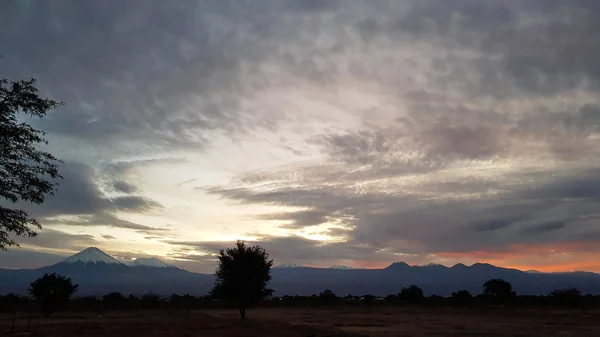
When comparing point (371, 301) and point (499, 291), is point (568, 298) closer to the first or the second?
point (499, 291)

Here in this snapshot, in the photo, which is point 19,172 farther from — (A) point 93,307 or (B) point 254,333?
(A) point 93,307

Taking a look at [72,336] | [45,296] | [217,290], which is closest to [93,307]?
[45,296]

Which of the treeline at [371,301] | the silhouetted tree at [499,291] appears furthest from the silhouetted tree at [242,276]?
the silhouetted tree at [499,291]

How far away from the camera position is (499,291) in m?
104

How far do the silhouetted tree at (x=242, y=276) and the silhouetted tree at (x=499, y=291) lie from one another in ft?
217

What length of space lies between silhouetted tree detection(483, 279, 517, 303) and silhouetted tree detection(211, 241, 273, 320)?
66.2m

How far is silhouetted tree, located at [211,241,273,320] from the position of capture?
53.4 meters

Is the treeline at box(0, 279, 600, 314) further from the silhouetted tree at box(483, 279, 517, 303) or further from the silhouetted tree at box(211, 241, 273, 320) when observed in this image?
the silhouetted tree at box(211, 241, 273, 320)

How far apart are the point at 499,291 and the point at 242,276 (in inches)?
2755

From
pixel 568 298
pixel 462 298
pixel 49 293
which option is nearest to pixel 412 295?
pixel 462 298

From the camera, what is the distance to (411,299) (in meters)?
108

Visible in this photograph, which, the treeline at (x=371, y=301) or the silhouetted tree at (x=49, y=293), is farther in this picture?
the treeline at (x=371, y=301)

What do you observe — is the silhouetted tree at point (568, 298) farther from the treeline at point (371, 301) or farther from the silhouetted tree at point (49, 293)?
the silhouetted tree at point (49, 293)

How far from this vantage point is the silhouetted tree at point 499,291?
338ft
